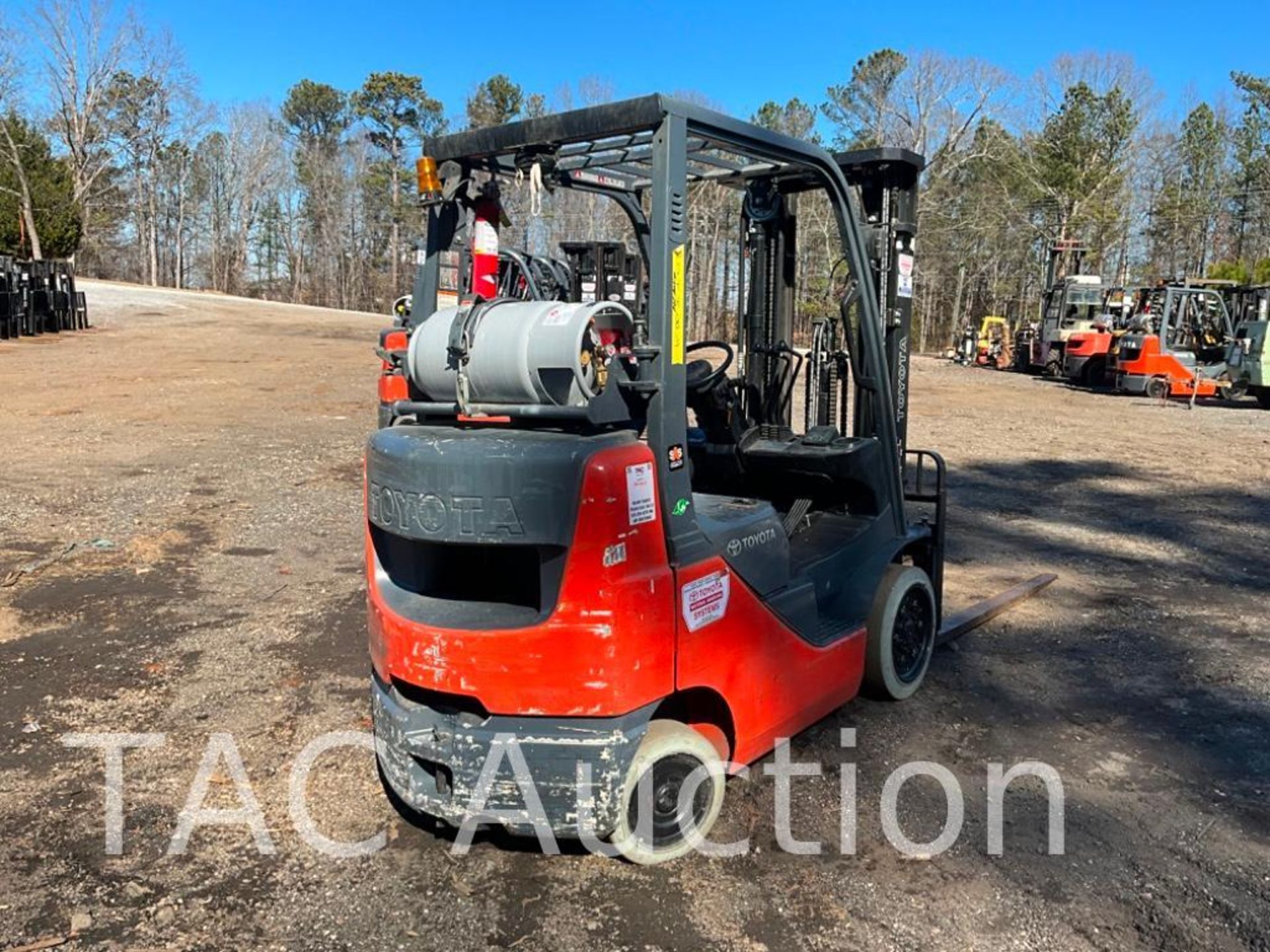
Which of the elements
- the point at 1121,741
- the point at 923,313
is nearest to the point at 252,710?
the point at 1121,741

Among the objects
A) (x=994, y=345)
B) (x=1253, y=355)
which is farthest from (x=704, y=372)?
(x=994, y=345)

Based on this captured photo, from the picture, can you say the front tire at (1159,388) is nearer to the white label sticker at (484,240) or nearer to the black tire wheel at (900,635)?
the black tire wheel at (900,635)

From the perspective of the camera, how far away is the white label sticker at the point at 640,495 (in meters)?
3.04

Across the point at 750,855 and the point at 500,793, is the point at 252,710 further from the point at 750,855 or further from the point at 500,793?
the point at 750,855

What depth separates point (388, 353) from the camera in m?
3.87

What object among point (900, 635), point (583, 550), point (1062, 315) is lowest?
point (900, 635)

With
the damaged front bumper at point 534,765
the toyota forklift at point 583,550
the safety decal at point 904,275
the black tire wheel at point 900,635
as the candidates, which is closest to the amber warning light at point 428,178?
the toyota forklift at point 583,550

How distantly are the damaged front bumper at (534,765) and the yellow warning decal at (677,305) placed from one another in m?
1.11

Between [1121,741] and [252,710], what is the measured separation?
385cm

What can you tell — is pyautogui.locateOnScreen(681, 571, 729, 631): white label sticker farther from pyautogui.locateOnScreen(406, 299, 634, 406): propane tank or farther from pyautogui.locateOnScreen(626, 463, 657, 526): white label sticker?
pyautogui.locateOnScreen(406, 299, 634, 406): propane tank

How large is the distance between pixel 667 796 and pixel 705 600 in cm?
66

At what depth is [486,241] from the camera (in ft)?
12.3
